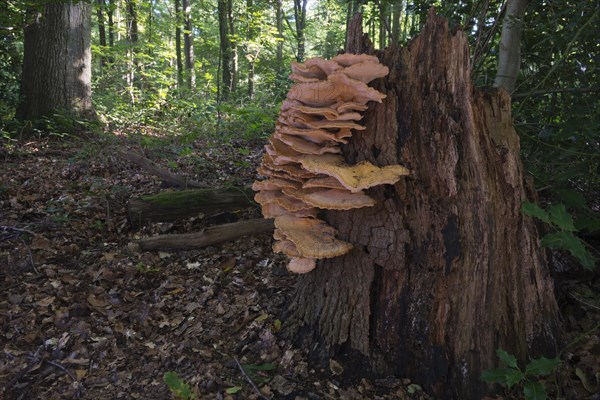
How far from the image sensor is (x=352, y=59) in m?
2.44

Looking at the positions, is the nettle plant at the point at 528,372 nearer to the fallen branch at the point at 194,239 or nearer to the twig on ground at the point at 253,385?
the twig on ground at the point at 253,385

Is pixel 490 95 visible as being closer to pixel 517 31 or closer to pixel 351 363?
pixel 517 31

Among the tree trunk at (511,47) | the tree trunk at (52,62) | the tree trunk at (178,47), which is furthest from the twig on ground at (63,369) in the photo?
the tree trunk at (178,47)

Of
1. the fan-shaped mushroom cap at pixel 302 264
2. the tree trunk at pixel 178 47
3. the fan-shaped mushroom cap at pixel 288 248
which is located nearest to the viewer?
the fan-shaped mushroom cap at pixel 288 248

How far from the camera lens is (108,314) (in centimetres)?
355

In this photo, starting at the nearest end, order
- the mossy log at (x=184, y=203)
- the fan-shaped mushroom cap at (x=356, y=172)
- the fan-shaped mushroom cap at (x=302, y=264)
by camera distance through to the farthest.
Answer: the fan-shaped mushroom cap at (x=356, y=172) → the fan-shaped mushroom cap at (x=302, y=264) → the mossy log at (x=184, y=203)

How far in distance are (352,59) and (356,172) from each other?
27.5 inches

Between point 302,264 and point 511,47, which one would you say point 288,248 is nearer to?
point 302,264

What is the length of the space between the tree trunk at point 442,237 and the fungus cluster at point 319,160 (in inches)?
7.1

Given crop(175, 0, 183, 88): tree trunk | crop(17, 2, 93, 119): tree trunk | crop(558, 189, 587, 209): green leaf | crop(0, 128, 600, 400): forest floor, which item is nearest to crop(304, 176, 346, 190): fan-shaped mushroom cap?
crop(0, 128, 600, 400): forest floor

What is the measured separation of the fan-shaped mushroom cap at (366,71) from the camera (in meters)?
2.41

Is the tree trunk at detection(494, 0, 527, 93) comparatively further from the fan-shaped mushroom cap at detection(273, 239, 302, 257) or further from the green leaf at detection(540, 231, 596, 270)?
the fan-shaped mushroom cap at detection(273, 239, 302, 257)

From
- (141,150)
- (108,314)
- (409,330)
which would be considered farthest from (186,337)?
(141,150)

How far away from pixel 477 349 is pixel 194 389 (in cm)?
192
